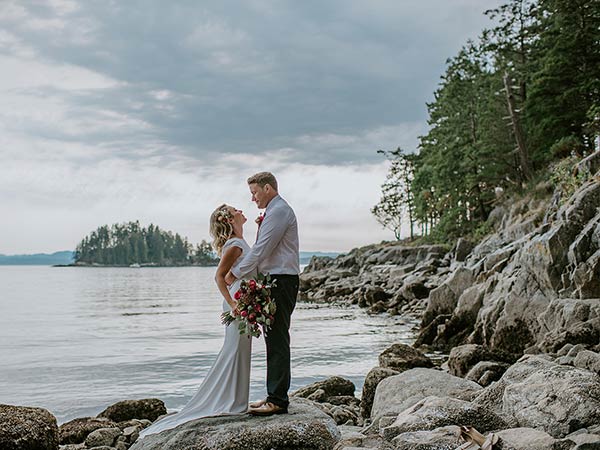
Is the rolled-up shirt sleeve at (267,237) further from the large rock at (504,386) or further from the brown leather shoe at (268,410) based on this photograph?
the large rock at (504,386)

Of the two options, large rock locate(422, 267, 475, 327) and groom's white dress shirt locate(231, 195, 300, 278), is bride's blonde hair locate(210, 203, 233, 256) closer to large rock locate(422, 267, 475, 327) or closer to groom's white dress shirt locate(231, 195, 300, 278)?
groom's white dress shirt locate(231, 195, 300, 278)

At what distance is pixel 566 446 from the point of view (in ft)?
17.9

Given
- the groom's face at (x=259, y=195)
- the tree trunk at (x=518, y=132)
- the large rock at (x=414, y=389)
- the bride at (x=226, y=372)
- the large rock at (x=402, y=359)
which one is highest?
the tree trunk at (x=518, y=132)

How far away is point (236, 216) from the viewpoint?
7367 mm

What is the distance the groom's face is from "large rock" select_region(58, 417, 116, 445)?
5.20m

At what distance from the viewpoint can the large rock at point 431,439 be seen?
19.2 feet

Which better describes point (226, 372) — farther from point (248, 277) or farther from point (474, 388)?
point (474, 388)

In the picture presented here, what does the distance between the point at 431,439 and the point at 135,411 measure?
23.1ft

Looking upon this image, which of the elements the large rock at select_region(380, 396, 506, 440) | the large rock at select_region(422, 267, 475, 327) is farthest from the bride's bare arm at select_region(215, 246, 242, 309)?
the large rock at select_region(422, 267, 475, 327)

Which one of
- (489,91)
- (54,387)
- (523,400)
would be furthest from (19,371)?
(489,91)

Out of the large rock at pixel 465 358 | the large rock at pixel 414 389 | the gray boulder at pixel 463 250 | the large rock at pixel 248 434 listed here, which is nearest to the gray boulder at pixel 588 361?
the large rock at pixel 414 389

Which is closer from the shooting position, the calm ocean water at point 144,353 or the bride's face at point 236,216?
the bride's face at point 236,216

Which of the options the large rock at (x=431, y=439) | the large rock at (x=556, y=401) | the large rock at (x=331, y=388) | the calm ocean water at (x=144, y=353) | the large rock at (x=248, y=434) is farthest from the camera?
the calm ocean water at (x=144, y=353)

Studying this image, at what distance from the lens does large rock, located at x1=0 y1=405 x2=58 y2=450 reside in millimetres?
8000
